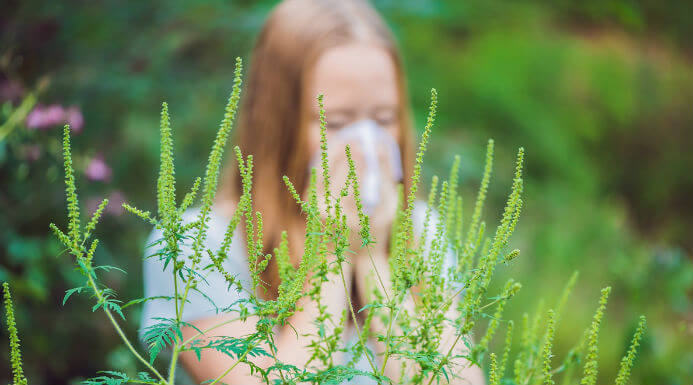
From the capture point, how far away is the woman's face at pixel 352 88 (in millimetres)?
1576

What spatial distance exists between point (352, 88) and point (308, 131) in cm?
18

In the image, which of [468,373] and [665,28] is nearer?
[468,373]

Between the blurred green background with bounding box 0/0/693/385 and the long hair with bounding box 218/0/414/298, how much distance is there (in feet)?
2.07

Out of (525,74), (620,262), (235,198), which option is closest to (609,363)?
(620,262)

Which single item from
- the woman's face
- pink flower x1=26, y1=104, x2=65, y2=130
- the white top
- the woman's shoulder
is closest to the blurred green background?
pink flower x1=26, y1=104, x2=65, y2=130

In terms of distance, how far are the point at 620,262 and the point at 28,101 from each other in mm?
3288

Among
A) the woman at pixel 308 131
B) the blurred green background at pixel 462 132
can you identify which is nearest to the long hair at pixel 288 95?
the woman at pixel 308 131

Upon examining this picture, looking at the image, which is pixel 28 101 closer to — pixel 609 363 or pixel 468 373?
pixel 468 373

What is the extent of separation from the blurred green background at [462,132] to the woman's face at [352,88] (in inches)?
30.4

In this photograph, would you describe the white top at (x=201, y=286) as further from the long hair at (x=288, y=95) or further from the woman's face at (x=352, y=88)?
the woman's face at (x=352, y=88)

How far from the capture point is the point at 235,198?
6.37ft

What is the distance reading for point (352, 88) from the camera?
1.58m

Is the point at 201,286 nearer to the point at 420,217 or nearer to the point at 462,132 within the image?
the point at 420,217

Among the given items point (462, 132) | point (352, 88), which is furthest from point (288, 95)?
point (462, 132)
